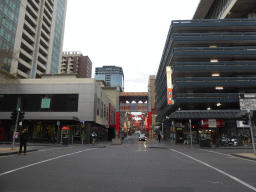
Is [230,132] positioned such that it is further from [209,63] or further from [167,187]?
[167,187]

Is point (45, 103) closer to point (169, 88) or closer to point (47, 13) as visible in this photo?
point (169, 88)

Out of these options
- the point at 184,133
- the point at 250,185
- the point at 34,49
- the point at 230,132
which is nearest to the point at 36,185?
the point at 250,185

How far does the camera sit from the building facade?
31.3 metres

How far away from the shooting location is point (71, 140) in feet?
101

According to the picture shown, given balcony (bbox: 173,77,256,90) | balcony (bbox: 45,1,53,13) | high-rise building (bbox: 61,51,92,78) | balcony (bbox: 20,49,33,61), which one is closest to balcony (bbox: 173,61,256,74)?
balcony (bbox: 173,77,256,90)

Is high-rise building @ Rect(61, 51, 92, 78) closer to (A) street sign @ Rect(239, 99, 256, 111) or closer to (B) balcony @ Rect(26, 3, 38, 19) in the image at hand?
(B) balcony @ Rect(26, 3, 38, 19)

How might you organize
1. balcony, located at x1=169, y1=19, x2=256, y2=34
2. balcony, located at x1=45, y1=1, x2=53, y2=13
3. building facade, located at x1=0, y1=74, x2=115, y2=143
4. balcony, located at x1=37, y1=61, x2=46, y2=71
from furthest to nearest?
balcony, located at x1=45, y1=1, x2=53, y2=13, balcony, located at x1=37, y1=61, x2=46, y2=71, balcony, located at x1=169, y1=19, x2=256, y2=34, building facade, located at x1=0, y1=74, x2=115, y2=143

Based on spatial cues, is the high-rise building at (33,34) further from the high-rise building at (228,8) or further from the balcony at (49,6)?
the high-rise building at (228,8)

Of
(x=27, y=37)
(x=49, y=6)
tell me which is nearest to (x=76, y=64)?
(x=49, y=6)

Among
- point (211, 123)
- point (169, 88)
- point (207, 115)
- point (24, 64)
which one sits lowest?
point (211, 123)

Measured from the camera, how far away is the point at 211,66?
3525 cm

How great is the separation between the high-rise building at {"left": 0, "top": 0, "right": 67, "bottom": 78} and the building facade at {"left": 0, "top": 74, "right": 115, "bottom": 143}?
11691mm

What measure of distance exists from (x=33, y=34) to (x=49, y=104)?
3693 cm

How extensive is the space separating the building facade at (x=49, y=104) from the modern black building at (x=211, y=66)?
572 inches
